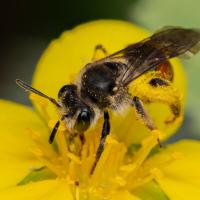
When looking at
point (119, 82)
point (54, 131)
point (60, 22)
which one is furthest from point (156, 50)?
point (60, 22)

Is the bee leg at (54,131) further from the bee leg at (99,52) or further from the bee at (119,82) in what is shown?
the bee leg at (99,52)

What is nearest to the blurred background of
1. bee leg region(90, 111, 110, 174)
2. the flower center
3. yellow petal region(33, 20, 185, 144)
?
yellow petal region(33, 20, 185, 144)

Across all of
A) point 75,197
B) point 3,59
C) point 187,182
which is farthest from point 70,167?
point 3,59

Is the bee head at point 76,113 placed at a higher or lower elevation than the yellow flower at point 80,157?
higher

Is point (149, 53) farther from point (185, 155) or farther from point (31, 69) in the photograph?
point (31, 69)

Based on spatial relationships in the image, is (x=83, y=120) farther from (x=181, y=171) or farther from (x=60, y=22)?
(x=60, y=22)

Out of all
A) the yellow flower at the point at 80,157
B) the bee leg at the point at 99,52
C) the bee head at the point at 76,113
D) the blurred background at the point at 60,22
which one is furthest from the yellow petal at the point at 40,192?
the blurred background at the point at 60,22

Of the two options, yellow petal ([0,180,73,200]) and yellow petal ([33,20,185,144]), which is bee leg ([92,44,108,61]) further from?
yellow petal ([0,180,73,200])
